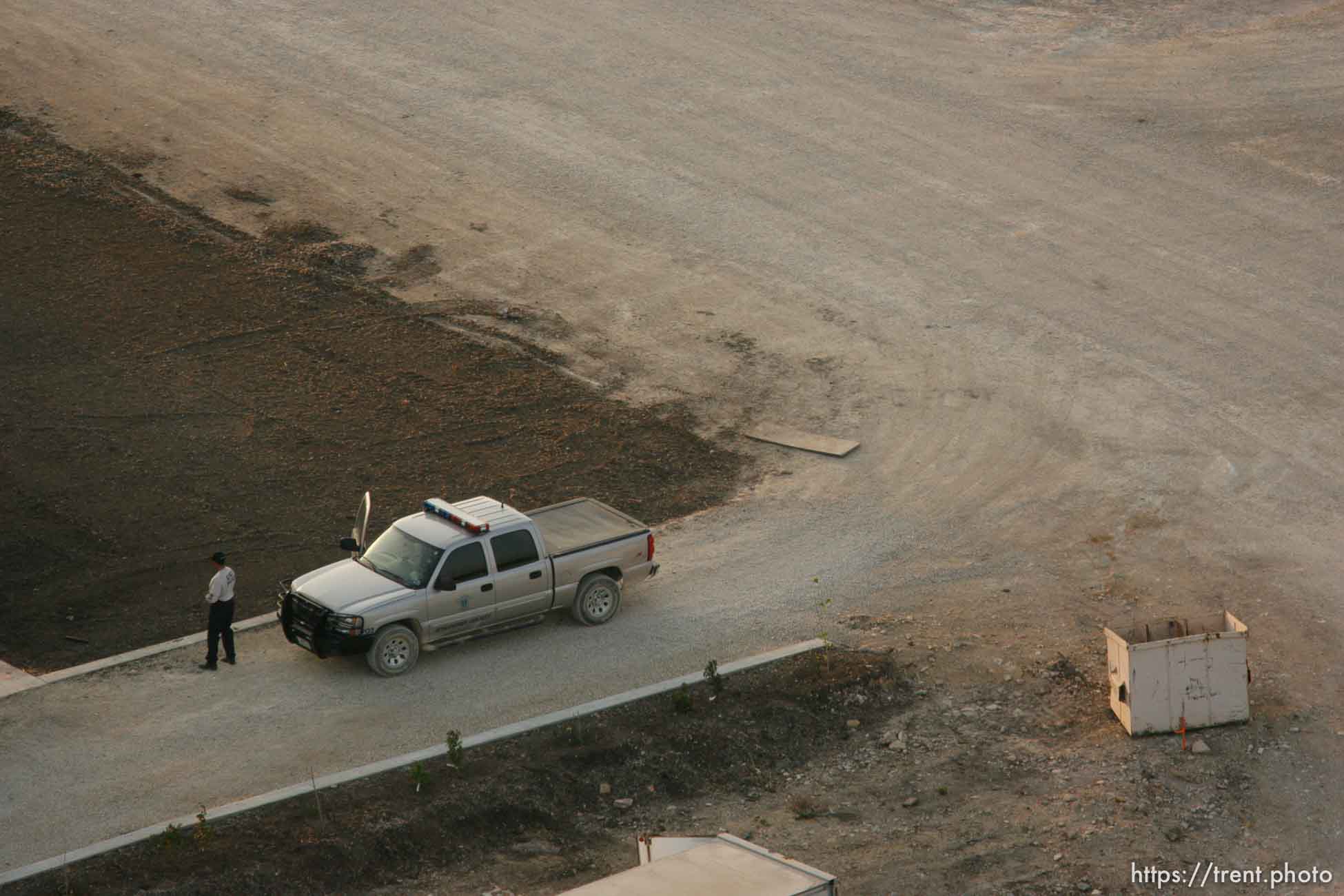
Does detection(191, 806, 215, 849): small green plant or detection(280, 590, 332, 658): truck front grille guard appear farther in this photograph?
detection(280, 590, 332, 658): truck front grille guard

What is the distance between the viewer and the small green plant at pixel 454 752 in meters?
17.1

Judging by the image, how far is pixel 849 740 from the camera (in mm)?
18422

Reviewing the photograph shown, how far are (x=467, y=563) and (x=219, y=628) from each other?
311 centimetres

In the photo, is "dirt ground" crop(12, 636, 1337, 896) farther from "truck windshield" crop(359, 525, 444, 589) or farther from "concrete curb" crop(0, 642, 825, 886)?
"truck windshield" crop(359, 525, 444, 589)

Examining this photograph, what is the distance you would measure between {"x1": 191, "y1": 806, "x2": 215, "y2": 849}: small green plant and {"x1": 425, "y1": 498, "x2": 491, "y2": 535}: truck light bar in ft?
16.7

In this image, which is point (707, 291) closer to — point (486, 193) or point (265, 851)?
point (486, 193)

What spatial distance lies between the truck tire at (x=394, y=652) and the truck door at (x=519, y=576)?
1.19m

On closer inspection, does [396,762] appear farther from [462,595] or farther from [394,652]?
[462,595]

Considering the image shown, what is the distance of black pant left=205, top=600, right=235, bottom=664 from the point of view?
19000 mm

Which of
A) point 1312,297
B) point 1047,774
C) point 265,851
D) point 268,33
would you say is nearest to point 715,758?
point 1047,774

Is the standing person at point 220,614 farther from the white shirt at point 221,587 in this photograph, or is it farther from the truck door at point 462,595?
the truck door at point 462,595

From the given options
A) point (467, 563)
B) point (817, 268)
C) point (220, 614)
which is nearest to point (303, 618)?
point (220, 614)

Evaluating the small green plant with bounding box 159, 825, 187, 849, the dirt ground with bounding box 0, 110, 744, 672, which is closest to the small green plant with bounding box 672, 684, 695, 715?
the dirt ground with bounding box 0, 110, 744, 672

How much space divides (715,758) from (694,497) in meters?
7.21
